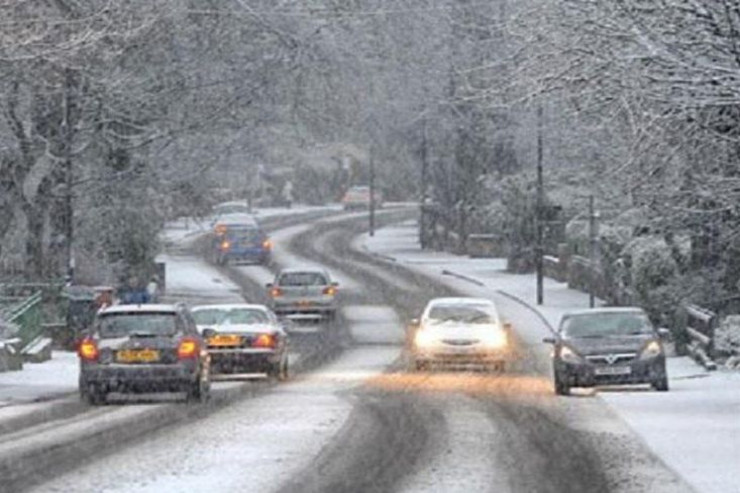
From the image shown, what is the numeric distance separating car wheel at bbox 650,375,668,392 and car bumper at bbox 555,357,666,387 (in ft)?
0.12

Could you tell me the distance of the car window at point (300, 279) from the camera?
6138 cm

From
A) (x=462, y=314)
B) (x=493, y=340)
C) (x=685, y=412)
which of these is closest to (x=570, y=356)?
(x=685, y=412)

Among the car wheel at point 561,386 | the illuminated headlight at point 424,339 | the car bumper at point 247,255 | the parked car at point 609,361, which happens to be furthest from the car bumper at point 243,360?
the car bumper at point 247,255

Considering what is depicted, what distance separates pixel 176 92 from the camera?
2133 inches

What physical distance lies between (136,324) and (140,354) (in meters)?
0.53

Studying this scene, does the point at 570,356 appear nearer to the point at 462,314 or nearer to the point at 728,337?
the point at 728,337

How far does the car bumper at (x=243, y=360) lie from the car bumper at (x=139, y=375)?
25.9 feet

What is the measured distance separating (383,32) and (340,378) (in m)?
29.4

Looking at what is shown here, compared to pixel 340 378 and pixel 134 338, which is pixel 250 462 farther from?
pixel 340 378

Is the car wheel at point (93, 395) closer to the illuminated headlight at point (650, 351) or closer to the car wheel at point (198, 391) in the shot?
the car wheel at point (198, 391)

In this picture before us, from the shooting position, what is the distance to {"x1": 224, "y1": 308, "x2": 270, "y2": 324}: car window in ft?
133

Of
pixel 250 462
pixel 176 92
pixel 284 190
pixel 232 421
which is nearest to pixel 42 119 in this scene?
pixel 176 92

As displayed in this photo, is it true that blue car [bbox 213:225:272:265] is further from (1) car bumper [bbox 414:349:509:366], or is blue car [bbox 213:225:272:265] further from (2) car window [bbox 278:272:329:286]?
(1) car bumper [bbox 414:349:509:366]

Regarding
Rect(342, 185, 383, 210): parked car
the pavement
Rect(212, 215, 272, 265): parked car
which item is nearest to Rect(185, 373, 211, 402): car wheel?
the pavement
